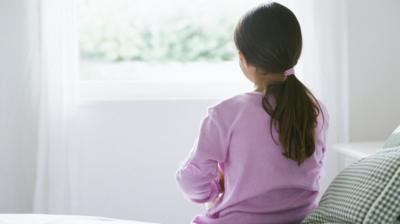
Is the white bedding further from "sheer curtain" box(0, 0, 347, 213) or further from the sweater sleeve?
"sheer curtain" box(0, 0, 347, 213)

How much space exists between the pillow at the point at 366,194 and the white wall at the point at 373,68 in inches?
43.5

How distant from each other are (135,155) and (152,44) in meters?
0.51

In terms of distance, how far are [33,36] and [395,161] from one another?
1.69 metres

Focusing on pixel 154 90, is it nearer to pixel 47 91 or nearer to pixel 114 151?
pixel 114 151

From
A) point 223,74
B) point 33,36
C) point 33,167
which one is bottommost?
point 33,167

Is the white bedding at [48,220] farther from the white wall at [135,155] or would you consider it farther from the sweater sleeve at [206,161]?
the white wall at [135,155]

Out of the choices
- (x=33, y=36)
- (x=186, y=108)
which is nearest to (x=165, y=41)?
(x=186, y=108)

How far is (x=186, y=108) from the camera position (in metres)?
2.45

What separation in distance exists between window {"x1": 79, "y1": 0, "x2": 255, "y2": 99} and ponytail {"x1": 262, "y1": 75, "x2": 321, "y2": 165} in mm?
1181

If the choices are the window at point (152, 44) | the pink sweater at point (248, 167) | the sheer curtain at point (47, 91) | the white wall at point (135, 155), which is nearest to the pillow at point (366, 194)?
the pink sweater at point (248, 167)

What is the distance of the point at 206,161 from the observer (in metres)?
1.36

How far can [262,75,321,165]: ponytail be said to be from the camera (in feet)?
4.33

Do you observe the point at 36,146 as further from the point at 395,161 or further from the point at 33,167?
the point at 395,161

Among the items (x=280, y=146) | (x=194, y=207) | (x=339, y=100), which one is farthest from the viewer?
(x=194, y=207)
